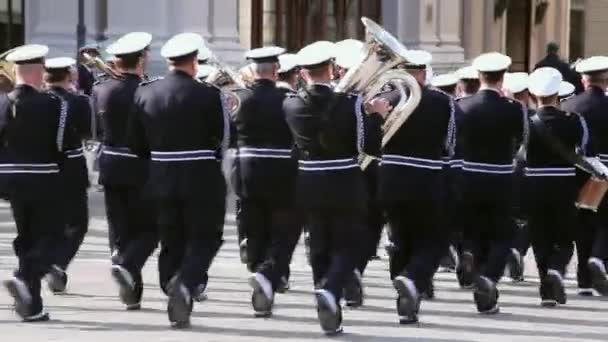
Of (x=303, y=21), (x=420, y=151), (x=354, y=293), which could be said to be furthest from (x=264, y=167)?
(x=303, y=21)

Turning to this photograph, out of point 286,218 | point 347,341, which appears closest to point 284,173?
point 286,218

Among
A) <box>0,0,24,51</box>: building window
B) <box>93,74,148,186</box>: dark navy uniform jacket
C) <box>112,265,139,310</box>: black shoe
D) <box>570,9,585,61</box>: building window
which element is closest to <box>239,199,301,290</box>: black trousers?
<box>93,74,148,186</box>: dark navy uniform jacket

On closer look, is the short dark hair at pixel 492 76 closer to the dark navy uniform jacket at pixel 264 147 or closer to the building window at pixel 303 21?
the dark navy uniform jacket at pixel 264 147

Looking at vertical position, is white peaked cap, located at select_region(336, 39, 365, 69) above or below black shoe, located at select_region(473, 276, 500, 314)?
above

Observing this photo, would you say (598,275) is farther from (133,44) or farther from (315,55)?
(133,44)

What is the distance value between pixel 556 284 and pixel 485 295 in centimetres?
82

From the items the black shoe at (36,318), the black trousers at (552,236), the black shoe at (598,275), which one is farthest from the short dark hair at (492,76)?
the black shoe at (36,318)

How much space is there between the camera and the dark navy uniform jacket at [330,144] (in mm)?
13234

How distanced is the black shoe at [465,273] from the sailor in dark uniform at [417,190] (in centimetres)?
155

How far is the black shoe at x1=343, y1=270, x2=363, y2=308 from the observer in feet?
48.6

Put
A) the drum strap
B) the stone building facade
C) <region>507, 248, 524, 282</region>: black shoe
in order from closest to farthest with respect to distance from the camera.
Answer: the drum strap, <region>507, 248, 524, 282</region>: black shoe, the stone building facade

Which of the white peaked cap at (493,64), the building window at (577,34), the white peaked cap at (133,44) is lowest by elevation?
the building window at (577,34)

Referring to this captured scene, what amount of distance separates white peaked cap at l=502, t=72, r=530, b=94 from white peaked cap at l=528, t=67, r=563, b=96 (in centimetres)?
96

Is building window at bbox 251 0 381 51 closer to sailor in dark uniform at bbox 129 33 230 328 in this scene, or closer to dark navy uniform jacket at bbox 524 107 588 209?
dark navy uniform jacket at bbox 524 107 588 209
